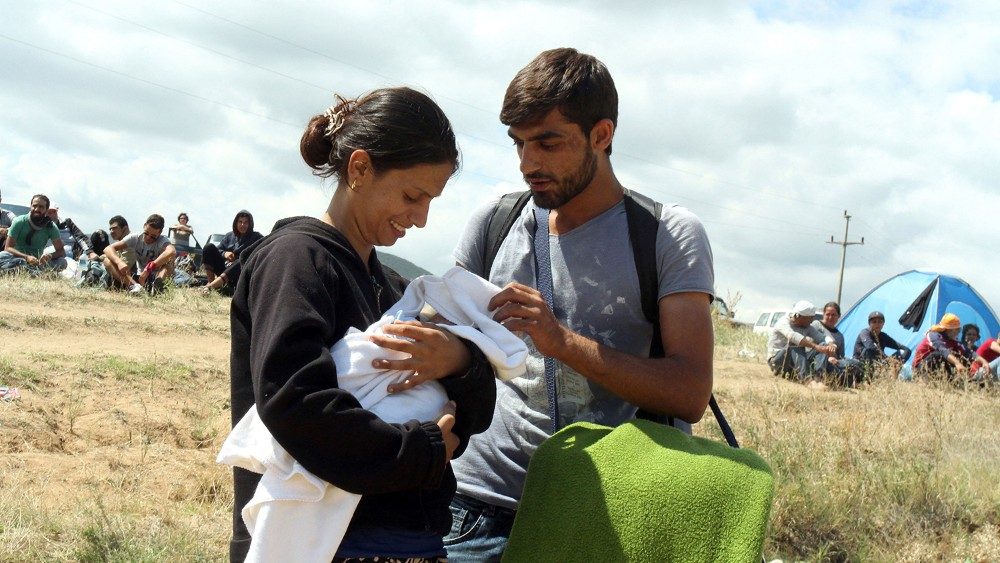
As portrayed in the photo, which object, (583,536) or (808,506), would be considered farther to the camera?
(808,506)

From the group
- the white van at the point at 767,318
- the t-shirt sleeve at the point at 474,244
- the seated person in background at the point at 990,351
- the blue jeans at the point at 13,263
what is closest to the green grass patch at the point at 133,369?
the t-shirt sleeve at the point at 474,244

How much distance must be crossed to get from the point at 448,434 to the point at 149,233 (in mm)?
13119

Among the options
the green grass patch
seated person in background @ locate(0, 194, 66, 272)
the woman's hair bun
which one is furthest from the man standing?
seated person in background @ locate(0, 194, 66, 272)

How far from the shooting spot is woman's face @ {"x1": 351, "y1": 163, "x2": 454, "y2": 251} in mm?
2252

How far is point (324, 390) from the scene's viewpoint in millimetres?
1858

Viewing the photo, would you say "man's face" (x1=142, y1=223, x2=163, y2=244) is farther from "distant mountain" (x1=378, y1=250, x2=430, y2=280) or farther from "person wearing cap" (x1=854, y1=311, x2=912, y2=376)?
"person wearing cap" (x1=854, y1=311, x2=912, y2=376)

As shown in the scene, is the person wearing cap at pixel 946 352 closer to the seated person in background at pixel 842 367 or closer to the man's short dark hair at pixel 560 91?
the seated person in background at pixel 842 367

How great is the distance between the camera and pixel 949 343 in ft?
50.6

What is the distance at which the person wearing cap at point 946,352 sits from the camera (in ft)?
48.5

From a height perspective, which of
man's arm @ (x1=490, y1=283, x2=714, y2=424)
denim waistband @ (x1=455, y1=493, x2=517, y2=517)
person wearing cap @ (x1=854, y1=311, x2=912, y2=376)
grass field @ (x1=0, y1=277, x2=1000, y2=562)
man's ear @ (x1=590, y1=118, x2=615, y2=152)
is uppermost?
man's ear @ (x1=590, y1=118, x2=615, y2=152)

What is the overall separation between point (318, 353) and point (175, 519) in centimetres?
335

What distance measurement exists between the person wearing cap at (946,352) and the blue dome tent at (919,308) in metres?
3.27

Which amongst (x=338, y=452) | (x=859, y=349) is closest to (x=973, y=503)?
(x=338, y=452)

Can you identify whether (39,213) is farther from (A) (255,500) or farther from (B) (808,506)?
(A) (255,500)
